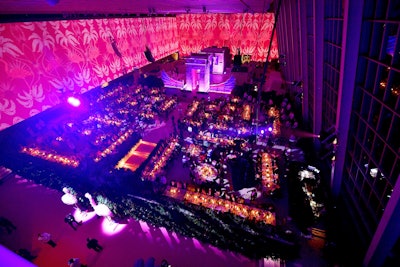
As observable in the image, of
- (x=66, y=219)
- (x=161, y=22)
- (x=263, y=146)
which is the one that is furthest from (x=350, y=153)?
(x=161, y=22)

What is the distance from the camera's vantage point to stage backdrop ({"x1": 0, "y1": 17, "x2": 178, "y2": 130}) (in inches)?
345

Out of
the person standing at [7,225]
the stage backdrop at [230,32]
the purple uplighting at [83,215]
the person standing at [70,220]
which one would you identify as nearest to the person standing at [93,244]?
Answer: the person standing at [70,220]

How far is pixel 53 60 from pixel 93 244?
8778 mm

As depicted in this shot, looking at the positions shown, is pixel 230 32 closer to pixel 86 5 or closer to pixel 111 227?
pixel 86 5

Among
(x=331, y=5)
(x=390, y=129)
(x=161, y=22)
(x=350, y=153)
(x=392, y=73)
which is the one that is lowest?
(x=350, y=153)

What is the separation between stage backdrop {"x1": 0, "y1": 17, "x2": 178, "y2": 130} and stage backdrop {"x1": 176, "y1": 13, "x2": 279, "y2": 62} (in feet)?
56.3

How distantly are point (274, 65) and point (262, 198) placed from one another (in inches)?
901

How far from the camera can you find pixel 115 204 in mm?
9219

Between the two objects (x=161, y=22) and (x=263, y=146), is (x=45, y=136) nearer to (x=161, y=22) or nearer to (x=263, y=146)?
(x=263, y=146)

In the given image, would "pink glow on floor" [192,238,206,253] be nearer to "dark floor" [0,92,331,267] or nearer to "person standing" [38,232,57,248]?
"dark floor" [0,92,331,267]

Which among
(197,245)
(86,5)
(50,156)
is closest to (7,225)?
(50,156)

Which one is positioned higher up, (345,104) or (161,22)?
(161,22)

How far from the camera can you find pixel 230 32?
29.7 metres

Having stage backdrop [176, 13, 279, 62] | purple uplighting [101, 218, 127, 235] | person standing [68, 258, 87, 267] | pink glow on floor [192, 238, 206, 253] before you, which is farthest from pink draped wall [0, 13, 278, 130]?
stage backdrop [176, 13, 279, 62]
